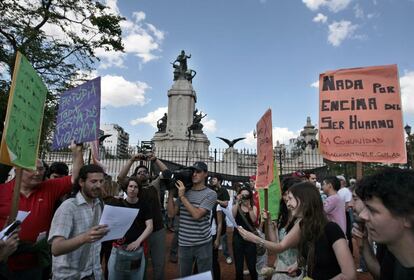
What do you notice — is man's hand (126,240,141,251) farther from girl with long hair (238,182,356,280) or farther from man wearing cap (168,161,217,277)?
girl with long hair (238,182,356,280)

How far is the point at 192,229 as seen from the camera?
12.6 feet

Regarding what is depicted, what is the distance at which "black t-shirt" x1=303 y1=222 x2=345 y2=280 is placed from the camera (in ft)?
7.18

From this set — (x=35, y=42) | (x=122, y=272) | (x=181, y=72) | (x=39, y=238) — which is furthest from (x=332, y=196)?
(x=181, y=72)

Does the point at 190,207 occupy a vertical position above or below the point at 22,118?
below

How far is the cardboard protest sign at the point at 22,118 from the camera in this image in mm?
2227

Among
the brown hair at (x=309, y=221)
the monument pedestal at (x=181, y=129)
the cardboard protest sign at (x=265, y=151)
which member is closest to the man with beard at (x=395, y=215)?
the brown hair at (x=309, y=221)

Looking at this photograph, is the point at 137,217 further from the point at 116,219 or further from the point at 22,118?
the point at 22,118

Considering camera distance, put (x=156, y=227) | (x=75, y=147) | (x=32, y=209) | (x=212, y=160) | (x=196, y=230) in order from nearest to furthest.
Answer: (x=32, y=209) < (x=75, y=147) < (x=196, y=230) < (x=156, y=227) < (x=212, y=160)

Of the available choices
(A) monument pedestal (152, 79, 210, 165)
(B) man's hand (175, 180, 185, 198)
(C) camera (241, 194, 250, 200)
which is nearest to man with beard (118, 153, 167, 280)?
(B) man's hand (175, 180, 185, 198)

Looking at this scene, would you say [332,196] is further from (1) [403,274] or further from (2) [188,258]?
(1) [403,274]

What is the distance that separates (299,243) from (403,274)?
1.01 meters

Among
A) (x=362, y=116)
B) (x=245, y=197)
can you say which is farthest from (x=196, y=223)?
(x=362, y=116)

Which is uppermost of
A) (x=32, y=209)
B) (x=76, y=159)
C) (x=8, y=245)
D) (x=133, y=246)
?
(x=76, y=159)

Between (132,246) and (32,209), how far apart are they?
1.18 metres
